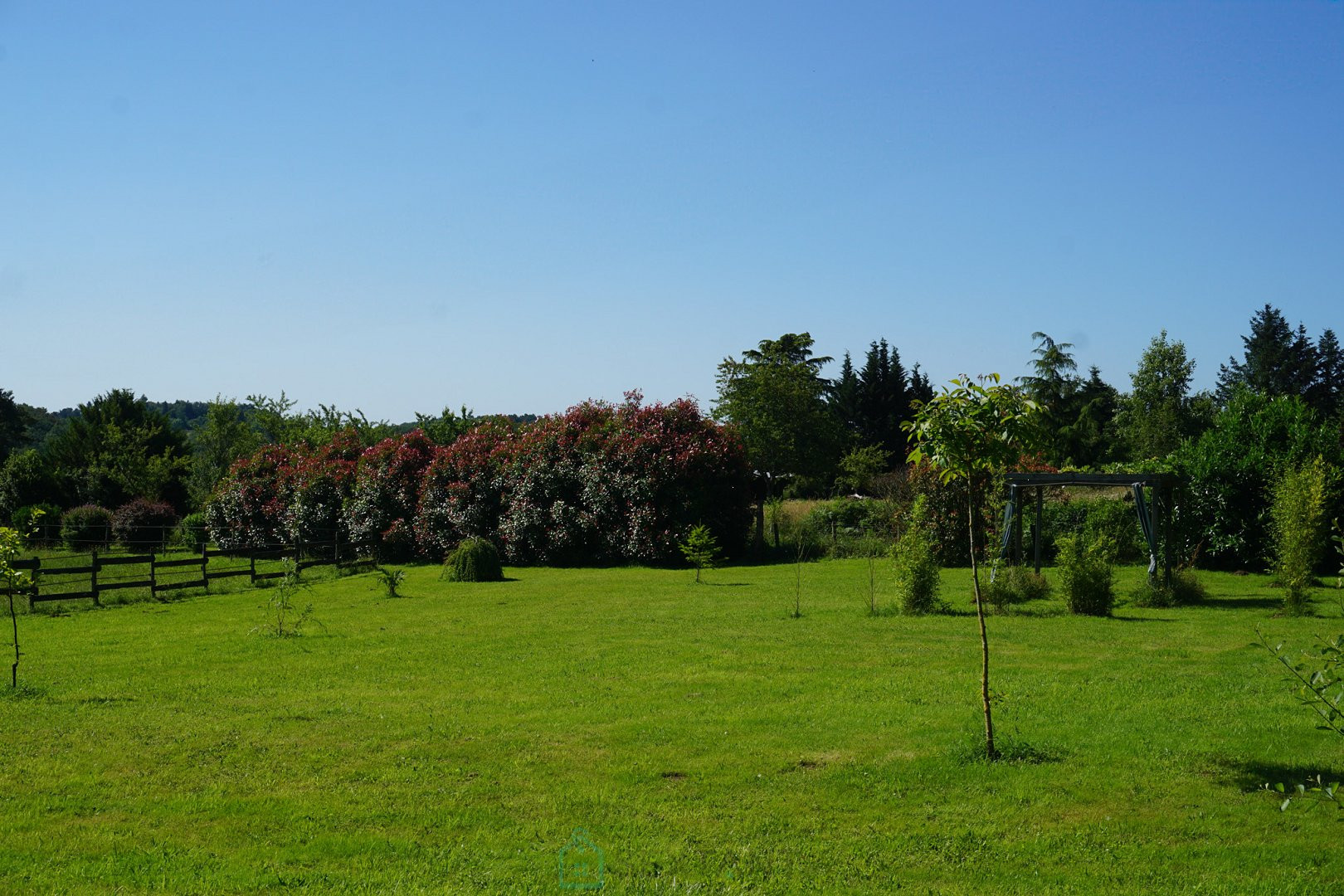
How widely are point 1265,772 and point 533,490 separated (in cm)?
2703

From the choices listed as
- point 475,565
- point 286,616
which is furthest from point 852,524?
point 286,616

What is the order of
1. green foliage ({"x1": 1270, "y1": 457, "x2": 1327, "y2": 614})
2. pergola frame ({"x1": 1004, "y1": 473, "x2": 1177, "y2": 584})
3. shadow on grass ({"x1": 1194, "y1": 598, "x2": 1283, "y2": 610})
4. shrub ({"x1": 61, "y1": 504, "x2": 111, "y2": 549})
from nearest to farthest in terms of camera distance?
green foliage ({"x1": 1270, "y1": 457, "x2": 1327, "y2": 614}) < shadow on grass ({"x1": 1194, "y1": 598, "x2": 1283, "y2": 610}) < pergola frame ({"x1": 1004, "y1": 473, "x2": 1177, "y2": 584}) < shrub ({"x1": 61, "y1": 504, "x2": 111, "y2": 549})

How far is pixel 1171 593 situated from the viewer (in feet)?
59.5

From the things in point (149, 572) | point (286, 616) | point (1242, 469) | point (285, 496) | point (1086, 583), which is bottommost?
point (286, 616)

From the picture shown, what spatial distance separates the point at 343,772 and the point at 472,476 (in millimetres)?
26818

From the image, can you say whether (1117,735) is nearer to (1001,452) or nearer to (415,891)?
(1001,452)

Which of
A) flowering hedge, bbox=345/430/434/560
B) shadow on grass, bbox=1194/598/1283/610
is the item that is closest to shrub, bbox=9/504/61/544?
flowering hedge, bbox=345/430/434/560

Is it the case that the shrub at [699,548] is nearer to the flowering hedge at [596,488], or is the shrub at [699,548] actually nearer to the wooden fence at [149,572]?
the flowering hedge at [596,488]

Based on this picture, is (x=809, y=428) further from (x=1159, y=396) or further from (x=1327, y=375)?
(x=1327, y=375)

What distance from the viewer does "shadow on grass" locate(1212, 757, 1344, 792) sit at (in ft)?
23.3

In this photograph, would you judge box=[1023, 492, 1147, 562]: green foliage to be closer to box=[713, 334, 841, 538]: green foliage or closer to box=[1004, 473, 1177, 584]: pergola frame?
box=[1004, 473, 1177, 584]: pergola frame

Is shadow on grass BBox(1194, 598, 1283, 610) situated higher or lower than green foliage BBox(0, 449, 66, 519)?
lower

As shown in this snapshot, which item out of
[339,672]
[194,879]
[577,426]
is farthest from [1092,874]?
[577,426]

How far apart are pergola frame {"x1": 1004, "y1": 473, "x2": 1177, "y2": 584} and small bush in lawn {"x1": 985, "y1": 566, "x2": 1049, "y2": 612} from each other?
827mm
